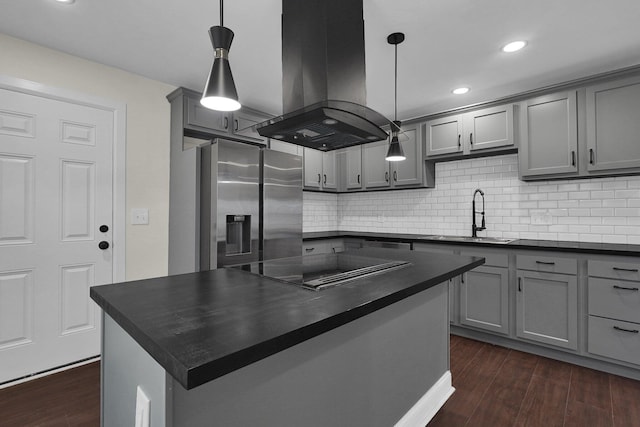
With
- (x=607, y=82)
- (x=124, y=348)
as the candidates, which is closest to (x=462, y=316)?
(x=607, y=82)

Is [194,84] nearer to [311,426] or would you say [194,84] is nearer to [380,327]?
[380,327]

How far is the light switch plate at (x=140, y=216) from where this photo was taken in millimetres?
2919

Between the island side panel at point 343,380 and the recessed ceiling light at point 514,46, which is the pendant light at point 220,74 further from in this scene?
the recessed ceiling light at point 514,46

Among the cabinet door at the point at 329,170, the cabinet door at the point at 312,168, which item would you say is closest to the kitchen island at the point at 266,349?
the cabinet door at the point at 312,168

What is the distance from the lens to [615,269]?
7.88ft

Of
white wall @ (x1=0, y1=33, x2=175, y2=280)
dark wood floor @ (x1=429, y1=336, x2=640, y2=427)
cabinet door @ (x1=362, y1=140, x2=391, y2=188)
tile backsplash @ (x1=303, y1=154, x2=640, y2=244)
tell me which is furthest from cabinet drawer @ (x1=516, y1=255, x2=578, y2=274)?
white wall @ (x1=0, y1=33, x2=175, y2=280)

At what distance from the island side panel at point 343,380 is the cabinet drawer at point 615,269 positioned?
1.38 metres

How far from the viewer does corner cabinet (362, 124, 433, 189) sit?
12.4 feet

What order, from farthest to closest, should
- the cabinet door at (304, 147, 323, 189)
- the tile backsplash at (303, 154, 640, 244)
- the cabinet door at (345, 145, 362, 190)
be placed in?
the cabinet door at (345, 145, 362, 190), the cabinet door at (304, 147, 323, 189), the tile backsplash at (303, 154, 640, 244)

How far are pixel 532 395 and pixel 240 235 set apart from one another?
2.49 meters

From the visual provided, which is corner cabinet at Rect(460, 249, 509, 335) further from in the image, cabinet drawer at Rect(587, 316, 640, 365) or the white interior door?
the white interior door

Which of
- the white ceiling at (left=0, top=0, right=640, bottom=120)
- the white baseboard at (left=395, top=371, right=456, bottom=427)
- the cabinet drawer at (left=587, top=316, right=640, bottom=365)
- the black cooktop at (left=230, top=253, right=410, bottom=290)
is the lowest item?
the white baseboard at (left=395, top=371, right=456, bottom=427)

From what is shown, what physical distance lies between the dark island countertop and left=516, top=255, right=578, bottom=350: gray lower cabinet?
5.41 feet

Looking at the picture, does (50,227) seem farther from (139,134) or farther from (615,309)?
(615,309)
